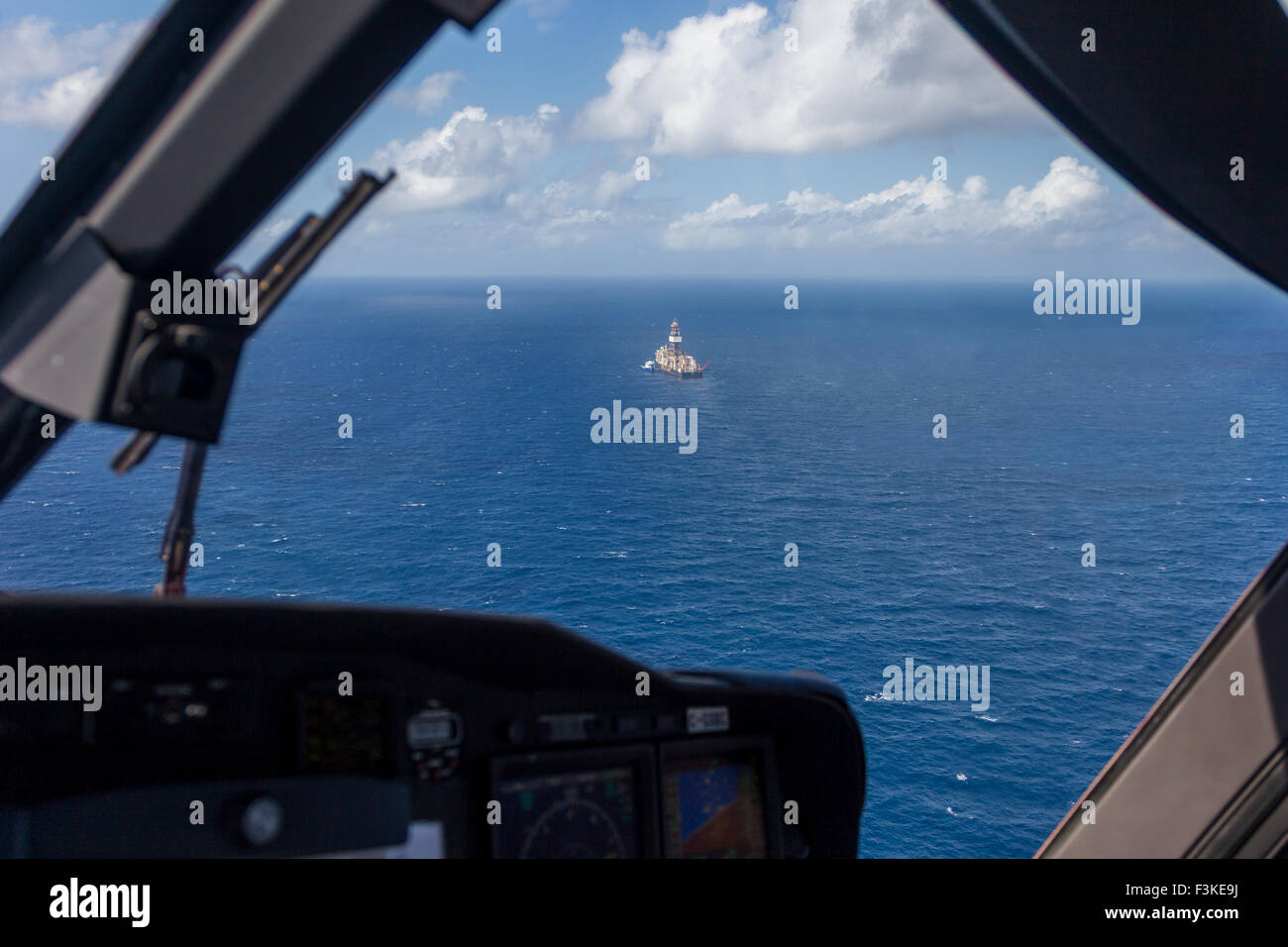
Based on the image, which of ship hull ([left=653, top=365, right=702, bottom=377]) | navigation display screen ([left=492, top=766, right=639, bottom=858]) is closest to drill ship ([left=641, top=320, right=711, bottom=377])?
ship hull ([left=653, top=365, right=702, bottom=377])

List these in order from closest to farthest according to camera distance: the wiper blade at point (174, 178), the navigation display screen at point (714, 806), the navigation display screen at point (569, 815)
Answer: the wiper blade at point (174, 178), the navigation display screen at point (569, 815), the navigation display screen at point (714, 806)

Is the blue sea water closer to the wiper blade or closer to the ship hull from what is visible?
the ship hull

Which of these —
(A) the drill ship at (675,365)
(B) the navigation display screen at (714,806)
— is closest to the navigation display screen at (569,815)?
(B) the navigation display screen at (714,806)

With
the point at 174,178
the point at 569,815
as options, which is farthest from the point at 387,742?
the point at 174,178

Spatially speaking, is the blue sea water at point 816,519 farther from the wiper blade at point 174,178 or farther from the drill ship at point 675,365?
the wiper blade at point 174,178

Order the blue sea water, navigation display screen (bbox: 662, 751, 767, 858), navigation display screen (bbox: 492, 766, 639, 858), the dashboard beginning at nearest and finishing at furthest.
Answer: the dashboard → navigation display screen (bbox: 492, 766, 639, 858) → navigation display screen (bbox: 662, 751, 767, 858) → the blue sea water
